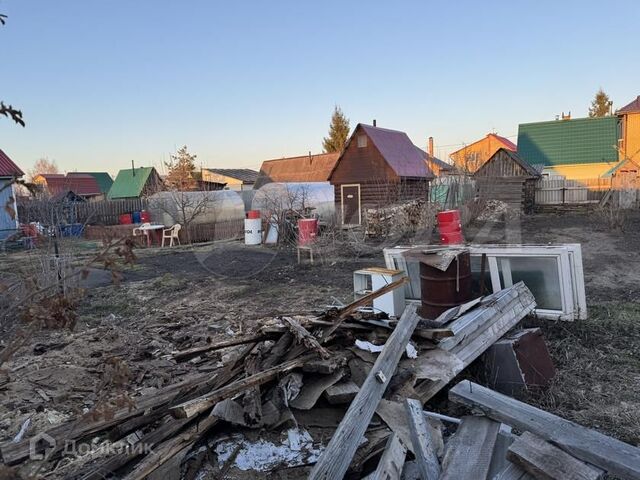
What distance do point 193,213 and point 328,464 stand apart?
1756cm

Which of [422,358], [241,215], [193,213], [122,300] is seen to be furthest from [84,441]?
[241,215]

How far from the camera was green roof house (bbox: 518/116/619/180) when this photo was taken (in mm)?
29500

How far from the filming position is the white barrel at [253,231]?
1658 centimetres

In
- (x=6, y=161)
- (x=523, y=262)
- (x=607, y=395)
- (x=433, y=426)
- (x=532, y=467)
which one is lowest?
(x=607, y=395)

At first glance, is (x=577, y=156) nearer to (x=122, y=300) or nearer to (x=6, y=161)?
(x=122, y=300)

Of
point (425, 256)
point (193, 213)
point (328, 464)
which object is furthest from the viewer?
point (193, 213)

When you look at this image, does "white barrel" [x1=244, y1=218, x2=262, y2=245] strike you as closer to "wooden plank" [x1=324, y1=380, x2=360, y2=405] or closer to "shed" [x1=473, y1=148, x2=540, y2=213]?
"shed" [x1=473, y1=148, x2=540, y2=213]

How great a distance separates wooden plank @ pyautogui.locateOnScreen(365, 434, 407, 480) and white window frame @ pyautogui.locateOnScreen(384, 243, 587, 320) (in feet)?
11.9

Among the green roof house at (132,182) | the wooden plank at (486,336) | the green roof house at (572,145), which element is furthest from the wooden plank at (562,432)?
the green roof house at (132,182)

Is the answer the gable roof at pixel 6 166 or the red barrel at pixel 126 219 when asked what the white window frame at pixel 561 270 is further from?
the red barrel at pixel 126 219

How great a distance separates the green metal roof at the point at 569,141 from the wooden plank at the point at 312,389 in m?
32.1

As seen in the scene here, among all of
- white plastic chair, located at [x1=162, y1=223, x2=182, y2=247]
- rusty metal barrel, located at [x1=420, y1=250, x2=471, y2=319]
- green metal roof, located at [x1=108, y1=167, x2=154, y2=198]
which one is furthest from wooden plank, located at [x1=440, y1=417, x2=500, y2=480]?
green metal roof, located at [x1=108, y1=167, x2=154, y2=198]

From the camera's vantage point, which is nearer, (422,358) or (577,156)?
(422,358)

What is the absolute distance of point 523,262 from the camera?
5.67 m
